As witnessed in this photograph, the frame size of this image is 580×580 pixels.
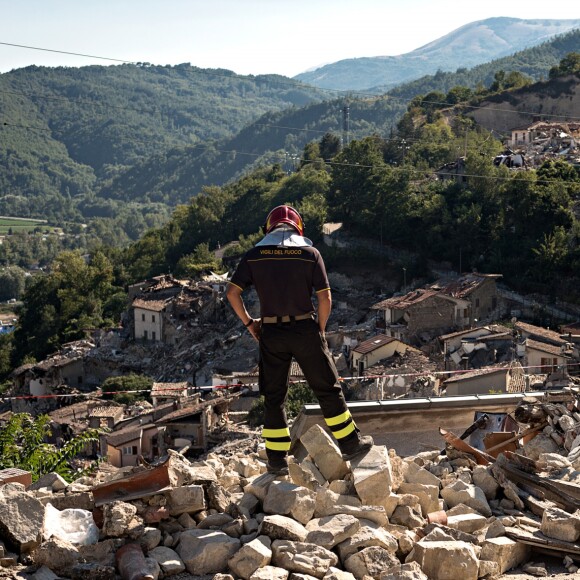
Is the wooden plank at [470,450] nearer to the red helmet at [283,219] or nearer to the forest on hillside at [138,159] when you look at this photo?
the red helmet at [283,219]

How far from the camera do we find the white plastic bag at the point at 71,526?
15.8 feet

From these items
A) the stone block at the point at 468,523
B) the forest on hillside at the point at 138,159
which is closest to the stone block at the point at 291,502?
the stone block at the point at 468,523

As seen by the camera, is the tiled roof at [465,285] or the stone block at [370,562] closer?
the stone block at [370,562]

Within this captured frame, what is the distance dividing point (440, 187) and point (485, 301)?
7988mm

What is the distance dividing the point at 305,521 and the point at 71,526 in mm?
1097

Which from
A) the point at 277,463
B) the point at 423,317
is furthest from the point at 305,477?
the point at 423,317

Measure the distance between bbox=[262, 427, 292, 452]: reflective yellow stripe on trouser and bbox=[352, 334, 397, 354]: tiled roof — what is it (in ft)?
70.7

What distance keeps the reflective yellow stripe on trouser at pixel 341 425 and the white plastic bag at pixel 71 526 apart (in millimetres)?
1416

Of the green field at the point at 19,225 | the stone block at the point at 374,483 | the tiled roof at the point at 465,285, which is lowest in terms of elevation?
the green field at the point at 19,225

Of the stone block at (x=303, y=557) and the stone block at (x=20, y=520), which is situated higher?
the stone block at (x=20, y=520)

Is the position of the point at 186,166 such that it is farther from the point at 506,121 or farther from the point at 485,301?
the point at 485,301

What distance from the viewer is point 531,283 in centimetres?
3172

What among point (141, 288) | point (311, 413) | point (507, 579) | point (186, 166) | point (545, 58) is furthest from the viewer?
point (186, 166)

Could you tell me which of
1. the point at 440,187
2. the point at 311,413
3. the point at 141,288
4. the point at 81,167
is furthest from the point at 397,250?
the point at 81,167
